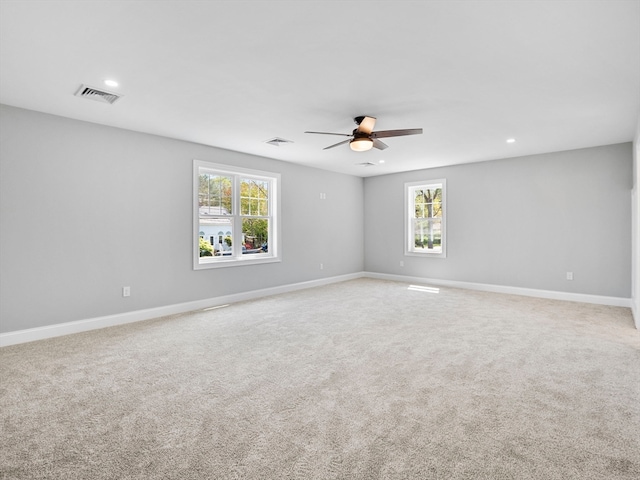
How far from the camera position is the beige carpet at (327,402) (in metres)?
1.73

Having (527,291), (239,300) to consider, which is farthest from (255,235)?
(527,291)

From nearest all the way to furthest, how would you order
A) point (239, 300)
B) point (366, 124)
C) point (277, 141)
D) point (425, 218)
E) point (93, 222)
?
point (366, 124) → point (93, 222) → point (277, 141) → point (239, 300) → point (425, 218)

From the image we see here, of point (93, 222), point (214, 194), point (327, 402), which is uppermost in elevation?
point (214, 194)

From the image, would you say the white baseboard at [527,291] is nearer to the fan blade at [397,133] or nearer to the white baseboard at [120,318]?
the white baseboard at [120,318]

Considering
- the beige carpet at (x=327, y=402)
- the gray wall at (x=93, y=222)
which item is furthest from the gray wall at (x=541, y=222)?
the gray wall at (x=93, y=222)

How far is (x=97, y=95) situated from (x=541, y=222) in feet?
22.3

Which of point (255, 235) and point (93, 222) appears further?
point (255, 235)

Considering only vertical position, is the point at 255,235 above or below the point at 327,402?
above

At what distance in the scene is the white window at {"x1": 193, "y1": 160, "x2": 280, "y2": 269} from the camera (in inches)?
212

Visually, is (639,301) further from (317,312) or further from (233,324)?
(233,324)

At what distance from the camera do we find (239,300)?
18.7 ft

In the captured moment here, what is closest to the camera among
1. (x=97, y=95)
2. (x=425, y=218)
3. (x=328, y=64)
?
(x=328, y=64)

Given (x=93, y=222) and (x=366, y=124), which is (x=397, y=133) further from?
(x=93, y=222)

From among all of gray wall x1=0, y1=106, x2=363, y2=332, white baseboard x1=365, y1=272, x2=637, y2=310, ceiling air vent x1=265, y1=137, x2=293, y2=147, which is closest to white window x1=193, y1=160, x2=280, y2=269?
gray wall x1=0, y1=106, x2=363, y2=332
